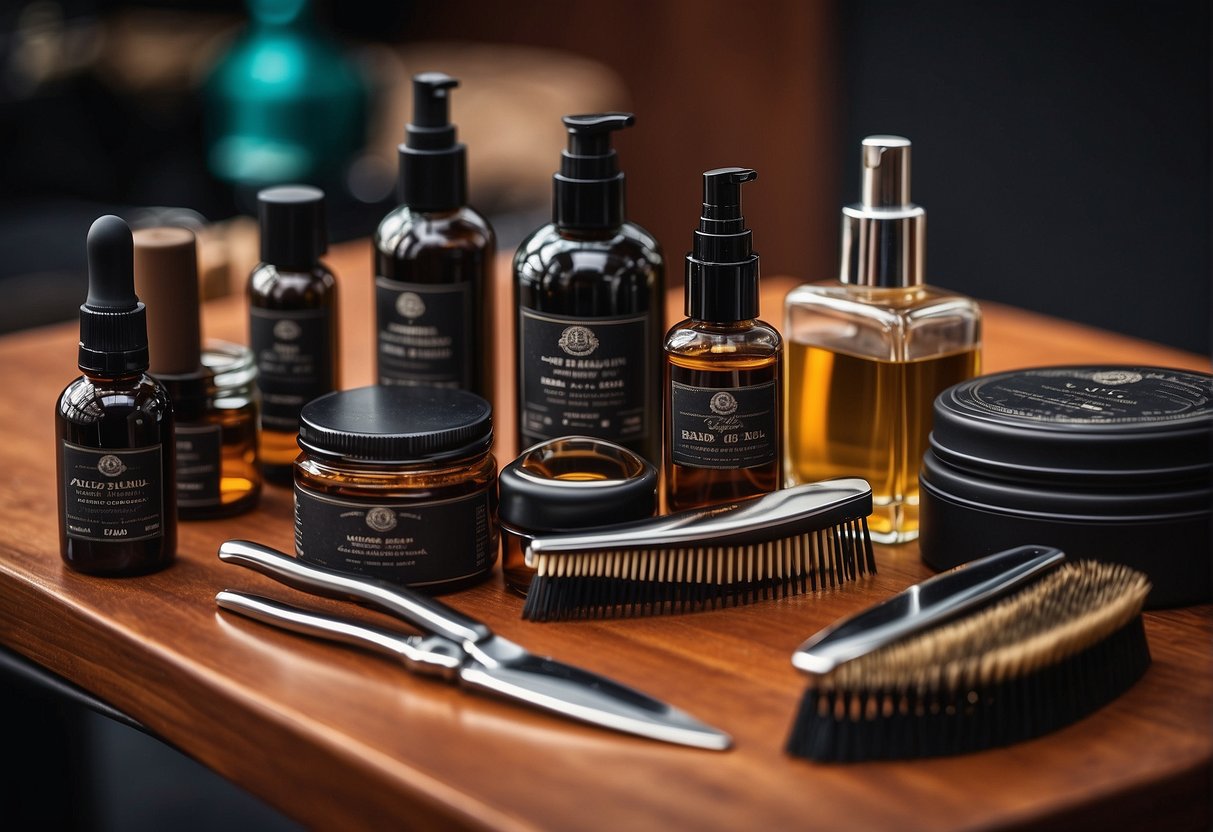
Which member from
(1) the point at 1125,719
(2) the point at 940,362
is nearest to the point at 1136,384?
(2) the point at 940,362

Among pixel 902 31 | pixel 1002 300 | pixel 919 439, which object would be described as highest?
pixel 902 31

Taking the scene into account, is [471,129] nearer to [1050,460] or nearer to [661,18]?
[661,18]

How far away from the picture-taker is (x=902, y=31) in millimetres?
2234

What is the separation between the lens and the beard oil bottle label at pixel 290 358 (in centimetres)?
82

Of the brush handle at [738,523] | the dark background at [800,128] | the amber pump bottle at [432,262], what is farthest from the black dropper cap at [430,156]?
the dark background at [800,128]

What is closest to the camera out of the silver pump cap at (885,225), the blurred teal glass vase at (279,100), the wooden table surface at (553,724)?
the wooden table surface at (553,724)

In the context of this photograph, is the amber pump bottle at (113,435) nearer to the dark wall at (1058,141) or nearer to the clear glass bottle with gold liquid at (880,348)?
the clear glass bottle with gold liquid at (880,348)

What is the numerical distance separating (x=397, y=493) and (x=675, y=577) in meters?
0.12

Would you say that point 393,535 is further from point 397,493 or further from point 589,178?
point 589,178

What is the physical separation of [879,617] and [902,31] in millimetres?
1824

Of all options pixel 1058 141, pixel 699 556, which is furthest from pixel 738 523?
pixel 1058 141

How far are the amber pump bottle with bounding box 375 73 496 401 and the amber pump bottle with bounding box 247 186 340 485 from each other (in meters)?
0.03

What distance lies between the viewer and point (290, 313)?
0.82 meters

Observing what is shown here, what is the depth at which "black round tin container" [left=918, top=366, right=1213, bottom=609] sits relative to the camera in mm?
646
